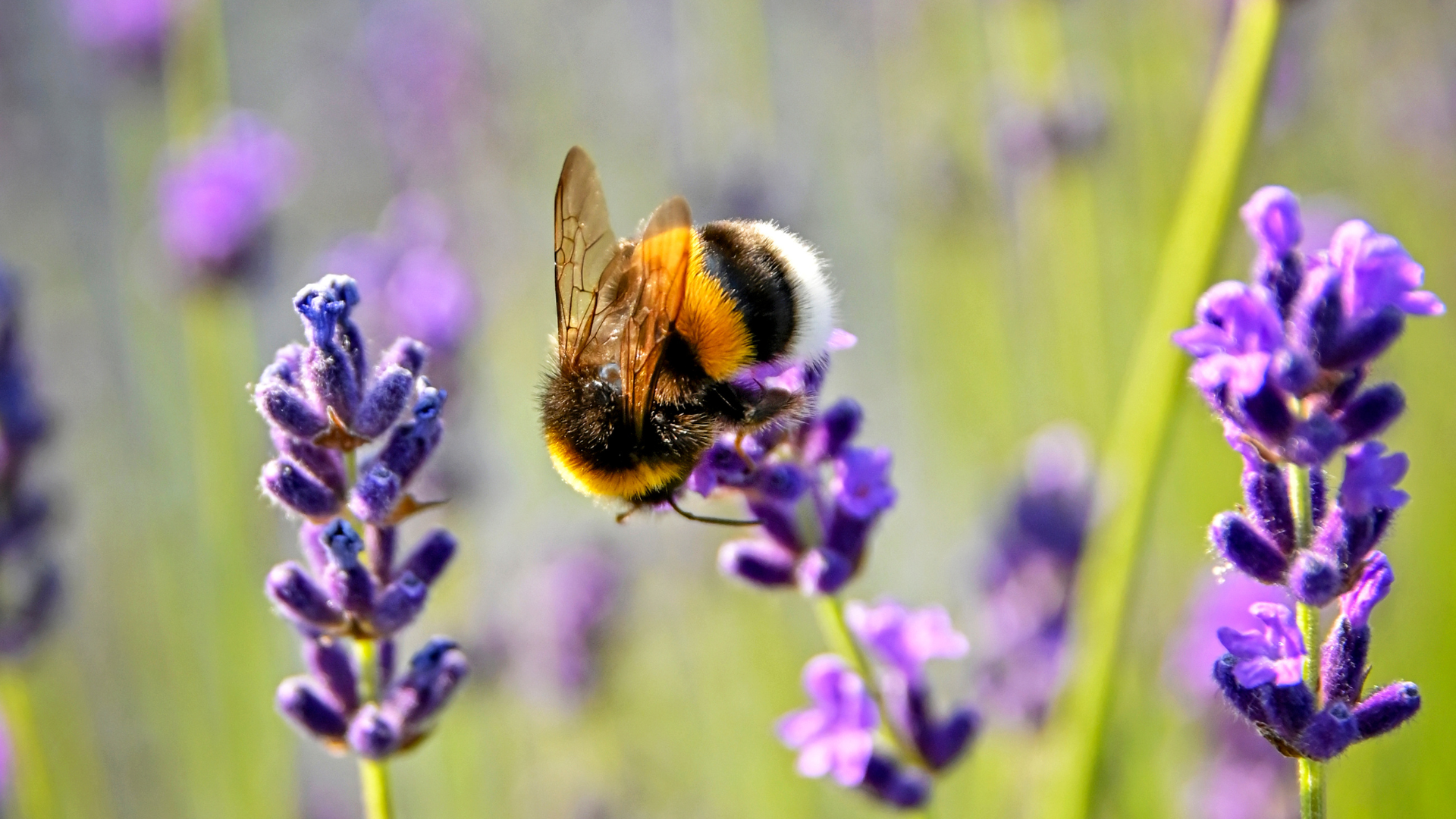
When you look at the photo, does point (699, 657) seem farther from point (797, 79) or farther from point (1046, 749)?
point (797, 79)

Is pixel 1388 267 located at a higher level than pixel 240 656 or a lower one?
higher

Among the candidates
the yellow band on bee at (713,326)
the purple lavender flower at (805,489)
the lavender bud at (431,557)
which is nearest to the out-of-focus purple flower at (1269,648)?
the purple lavender flower at (805,489)

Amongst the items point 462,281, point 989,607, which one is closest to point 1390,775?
point 989,607

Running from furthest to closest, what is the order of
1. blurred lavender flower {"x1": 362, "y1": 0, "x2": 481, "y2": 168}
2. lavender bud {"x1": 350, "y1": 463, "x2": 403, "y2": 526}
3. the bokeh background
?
blurred lavender flower {"x1": 362, "y1": 0, "x2": 481, "y2": 168} → the bokeh background → lavender bud {"x1": 350, "y1": 463, "x2": 403, "y2": 526}

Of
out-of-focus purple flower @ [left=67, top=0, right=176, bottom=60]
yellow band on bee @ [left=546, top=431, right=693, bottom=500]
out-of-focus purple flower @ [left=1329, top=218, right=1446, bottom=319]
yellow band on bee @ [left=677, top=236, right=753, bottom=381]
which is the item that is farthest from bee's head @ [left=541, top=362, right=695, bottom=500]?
out-of-focus purple flower @ [left=67, top=0, right=176, bottom=60]

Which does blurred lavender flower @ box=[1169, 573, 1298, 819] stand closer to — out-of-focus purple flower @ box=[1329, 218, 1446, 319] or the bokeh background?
the bokeh background

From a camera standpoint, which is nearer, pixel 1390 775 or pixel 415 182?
pixel 1390 775
